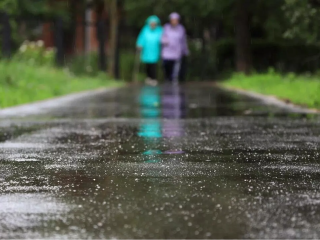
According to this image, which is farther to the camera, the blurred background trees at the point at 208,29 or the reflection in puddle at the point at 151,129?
the blurred background trees at the point at 208,29

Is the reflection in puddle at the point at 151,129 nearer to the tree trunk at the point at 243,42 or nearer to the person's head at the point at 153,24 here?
the person's head at the point at 153,24

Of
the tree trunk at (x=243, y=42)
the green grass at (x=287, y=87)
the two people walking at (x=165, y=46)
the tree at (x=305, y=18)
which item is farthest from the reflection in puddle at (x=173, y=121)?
the tree trunk at (x=243, y=42)

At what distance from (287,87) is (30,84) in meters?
5.70

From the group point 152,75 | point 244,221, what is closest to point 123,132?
point 244,221

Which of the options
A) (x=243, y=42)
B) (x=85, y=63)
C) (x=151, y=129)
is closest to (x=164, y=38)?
(x=243, y=42)

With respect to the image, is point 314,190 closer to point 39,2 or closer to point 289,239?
point 289,239

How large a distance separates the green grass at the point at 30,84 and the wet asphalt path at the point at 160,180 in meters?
5.89

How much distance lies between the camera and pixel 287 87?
64.2ft

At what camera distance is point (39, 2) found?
31828 millimetres

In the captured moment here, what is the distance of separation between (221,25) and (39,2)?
347 inches

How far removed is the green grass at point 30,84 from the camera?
1709 centimetres

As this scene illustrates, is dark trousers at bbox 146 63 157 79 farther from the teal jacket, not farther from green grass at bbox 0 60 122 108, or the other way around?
green grass at bbox 0 60 122 108

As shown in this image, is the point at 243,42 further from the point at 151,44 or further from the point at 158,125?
the point at 158,125

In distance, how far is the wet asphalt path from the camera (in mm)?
4340
